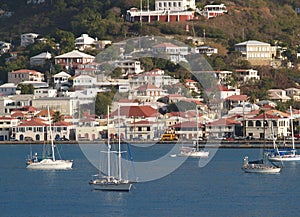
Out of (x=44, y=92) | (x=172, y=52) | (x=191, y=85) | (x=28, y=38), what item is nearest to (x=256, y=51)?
(x=172, y=52)

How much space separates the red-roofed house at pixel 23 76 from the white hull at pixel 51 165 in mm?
37307

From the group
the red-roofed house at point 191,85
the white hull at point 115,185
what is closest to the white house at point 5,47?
the red-roofed house at point 191,85

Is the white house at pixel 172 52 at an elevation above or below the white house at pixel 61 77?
above

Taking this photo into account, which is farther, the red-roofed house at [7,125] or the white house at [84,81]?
the white house at [84,81]

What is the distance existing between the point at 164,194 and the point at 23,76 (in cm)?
4984

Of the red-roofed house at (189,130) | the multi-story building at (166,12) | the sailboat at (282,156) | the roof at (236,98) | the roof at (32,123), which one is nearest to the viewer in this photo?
the sailboat at (282,156)

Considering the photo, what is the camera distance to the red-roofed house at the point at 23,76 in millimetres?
91062

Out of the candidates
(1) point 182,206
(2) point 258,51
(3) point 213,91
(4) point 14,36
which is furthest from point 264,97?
(1) point 182,206

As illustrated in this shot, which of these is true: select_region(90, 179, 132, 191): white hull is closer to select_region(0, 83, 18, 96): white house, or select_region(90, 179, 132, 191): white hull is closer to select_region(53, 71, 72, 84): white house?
select_region(0, 83, 18, 96): white house

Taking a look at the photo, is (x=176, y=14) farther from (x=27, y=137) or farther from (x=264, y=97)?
(x=27, y=137)

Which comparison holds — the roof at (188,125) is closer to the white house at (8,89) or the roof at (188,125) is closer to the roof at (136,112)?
the roof at (136,112)

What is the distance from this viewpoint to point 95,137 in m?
74.1

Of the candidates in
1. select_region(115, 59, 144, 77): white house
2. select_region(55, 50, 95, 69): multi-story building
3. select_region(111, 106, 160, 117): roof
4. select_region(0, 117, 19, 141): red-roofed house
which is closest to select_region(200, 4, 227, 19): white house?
select_region(115, 59, 144, 77): white house

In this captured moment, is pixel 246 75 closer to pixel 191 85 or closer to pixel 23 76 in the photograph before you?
pixel 191 85
